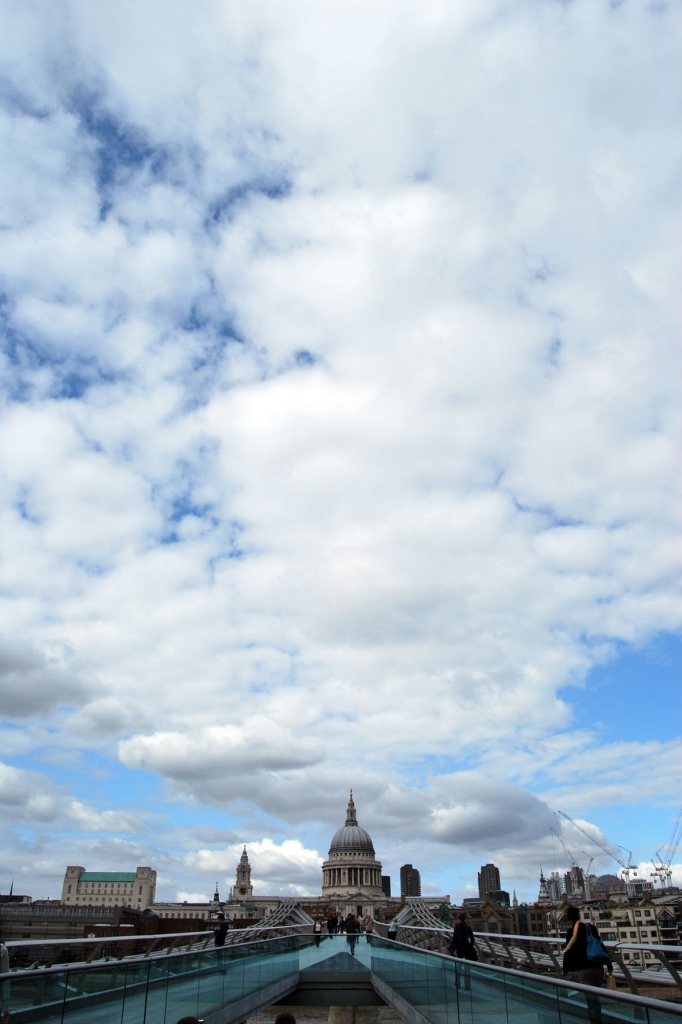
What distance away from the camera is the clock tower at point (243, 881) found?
18225 centimetres

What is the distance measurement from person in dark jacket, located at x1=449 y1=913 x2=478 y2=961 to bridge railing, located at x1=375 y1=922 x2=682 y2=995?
16 centimetres

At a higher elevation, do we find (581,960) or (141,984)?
(581,960)

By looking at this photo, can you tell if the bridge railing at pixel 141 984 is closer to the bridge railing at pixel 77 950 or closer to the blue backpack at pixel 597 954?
the bridge railing at pixel 77 950

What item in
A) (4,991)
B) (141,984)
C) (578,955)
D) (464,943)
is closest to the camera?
(4,991)

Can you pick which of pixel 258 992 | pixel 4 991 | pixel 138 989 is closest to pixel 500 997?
pixel 138 989

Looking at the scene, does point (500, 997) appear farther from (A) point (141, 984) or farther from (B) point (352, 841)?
(B) point (352, 841)

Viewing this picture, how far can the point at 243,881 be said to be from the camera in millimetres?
183625

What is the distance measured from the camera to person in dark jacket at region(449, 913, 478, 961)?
14.9m

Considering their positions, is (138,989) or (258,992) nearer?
(138,989)

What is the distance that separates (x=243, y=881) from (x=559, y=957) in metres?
190

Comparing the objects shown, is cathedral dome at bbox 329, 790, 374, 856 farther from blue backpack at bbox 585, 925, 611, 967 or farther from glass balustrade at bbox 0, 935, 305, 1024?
blue backpack at bbox 585, 925, 611, 967

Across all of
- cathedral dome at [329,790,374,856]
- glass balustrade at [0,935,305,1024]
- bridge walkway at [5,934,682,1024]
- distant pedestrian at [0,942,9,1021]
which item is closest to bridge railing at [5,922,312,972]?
glass balustrade at [0,935,305,1024]

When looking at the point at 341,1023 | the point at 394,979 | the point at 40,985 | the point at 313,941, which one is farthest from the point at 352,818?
the point at 40,985

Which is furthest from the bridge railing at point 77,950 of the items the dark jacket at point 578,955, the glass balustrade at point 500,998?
the dark jacket at point 578,955
